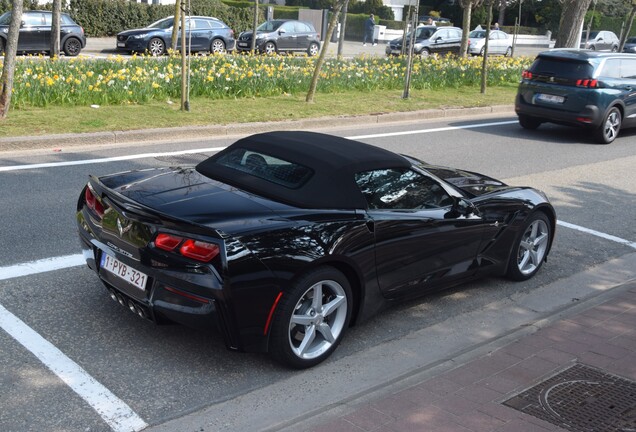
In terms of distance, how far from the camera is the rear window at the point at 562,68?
14.9m

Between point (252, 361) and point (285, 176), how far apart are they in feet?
4.12

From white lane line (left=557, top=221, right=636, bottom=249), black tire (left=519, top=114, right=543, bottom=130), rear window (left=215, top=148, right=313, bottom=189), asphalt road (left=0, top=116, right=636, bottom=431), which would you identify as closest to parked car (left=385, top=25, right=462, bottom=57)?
black tire (left=519, top=114, right=543, bottom=130)

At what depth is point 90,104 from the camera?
14180 millimetres

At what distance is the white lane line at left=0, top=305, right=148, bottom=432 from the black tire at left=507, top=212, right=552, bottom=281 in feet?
12.2

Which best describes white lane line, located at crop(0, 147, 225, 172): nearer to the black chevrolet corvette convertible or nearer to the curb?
the curb

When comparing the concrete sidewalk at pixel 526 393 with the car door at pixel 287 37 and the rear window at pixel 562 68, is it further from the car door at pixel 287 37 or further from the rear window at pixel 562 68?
the car door at pixel 287 37

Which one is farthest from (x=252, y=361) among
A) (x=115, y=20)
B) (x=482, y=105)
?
(x=115, y=20)

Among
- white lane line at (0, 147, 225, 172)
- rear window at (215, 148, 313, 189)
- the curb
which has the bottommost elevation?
white lane line at (0, 147, 225, 172)

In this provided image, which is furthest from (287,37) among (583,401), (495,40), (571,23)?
(583,401)

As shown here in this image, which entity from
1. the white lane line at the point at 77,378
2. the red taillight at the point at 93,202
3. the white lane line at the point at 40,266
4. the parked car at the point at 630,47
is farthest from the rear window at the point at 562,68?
the parked car at the point at 630,47

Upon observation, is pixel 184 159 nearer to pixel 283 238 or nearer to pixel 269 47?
pixel 283 238

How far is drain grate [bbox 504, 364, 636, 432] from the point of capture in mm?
4398

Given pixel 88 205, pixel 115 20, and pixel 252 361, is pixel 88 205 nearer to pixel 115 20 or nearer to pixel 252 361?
pixel 252 361

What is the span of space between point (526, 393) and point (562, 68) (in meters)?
11.7
